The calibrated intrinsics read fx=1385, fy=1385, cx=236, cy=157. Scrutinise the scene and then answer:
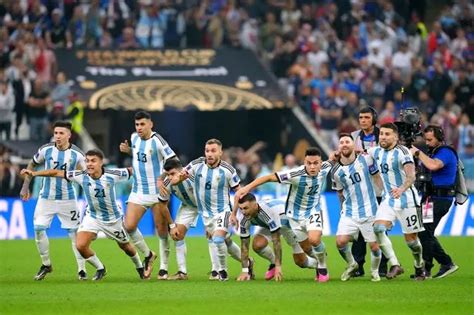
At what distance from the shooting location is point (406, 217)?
1819cm

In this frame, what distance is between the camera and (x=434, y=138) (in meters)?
18.8

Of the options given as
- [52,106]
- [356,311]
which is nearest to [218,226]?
[356,311]

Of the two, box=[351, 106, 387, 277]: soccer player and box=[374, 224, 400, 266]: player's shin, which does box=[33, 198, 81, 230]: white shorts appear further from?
box=[374, 224, 400, 266]: player's shin

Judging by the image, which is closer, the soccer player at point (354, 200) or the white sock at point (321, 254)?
the white sock at point (321, 254)

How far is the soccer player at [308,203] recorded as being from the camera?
59.9ft

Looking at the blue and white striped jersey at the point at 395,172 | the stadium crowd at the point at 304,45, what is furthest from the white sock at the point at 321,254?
the stadium crowd at the point at 304,45

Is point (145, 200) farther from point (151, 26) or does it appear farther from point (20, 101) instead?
point (151, 26)

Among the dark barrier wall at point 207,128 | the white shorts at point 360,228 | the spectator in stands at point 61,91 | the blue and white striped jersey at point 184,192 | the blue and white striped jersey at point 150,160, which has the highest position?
the spectator in stands at point 61,91

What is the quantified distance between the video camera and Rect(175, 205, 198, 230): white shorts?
304 cm

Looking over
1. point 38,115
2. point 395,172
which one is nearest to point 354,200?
point 395,172

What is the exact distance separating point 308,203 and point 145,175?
2478 millimetres

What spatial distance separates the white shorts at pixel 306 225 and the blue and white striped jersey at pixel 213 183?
963 millimetres

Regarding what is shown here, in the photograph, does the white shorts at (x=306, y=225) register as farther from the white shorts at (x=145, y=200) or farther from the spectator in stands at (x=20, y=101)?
the spectator in stands at (x=20, y=101)

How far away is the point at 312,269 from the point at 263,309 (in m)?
5.55
